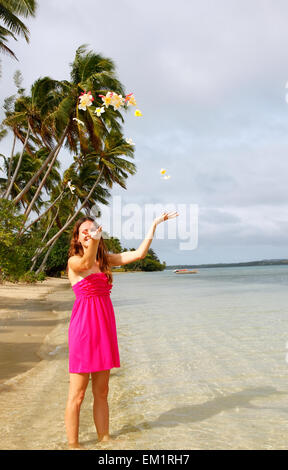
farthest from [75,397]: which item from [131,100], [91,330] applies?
[131,100]

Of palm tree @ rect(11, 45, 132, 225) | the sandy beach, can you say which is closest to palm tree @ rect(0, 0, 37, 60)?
palm tree @ rect(11, 45, 132, 225)

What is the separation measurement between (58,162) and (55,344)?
2676 centimetres

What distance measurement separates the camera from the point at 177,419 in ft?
13.4

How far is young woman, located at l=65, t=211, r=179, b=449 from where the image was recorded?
3006 millimetres

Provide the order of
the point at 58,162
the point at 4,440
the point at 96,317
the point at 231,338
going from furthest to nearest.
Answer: the point at 58,162 < the point at 231,338 < the point at 4,440 < the point at 96,317

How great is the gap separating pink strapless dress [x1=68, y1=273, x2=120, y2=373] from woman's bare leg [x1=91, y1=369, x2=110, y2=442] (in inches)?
5.5

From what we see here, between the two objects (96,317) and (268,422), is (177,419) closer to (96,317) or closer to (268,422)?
(268,422)

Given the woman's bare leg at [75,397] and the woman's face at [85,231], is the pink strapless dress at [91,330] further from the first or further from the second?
the woman's face at [85,231]

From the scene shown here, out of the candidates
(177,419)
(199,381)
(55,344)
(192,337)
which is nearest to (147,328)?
(192,337)

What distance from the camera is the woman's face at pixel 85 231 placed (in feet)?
10.2

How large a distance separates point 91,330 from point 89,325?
4cm

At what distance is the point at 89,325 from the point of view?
→ 3.03 metres

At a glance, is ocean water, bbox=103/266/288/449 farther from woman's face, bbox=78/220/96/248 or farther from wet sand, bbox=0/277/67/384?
woman's face, bbox=78/220/96/248

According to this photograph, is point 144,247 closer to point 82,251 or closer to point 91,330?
point 82,251
